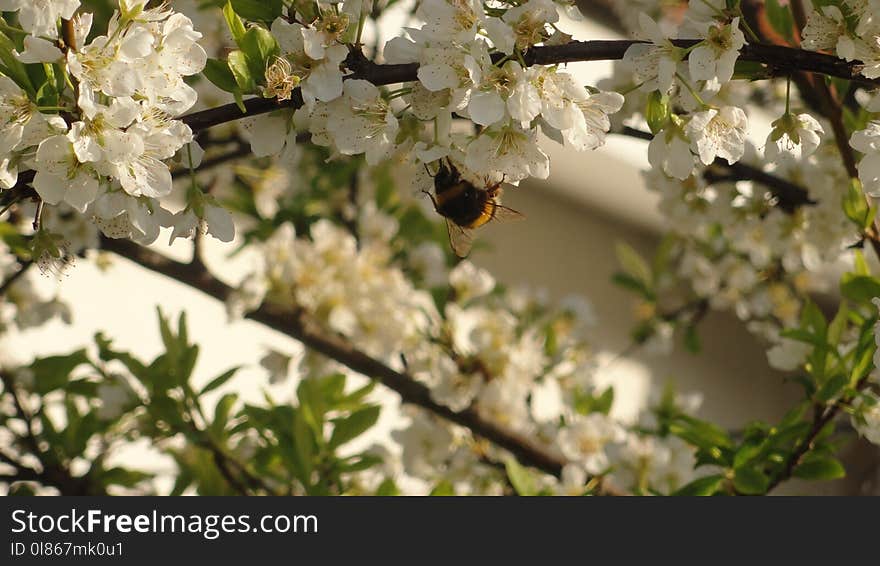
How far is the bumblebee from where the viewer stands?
0.73m

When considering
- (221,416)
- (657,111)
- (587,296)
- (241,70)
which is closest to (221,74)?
(241,70)

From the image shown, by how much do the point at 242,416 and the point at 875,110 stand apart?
813 millimetres

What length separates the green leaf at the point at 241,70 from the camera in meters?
0.54

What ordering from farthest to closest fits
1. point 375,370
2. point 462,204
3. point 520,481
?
point 375,370
point 520,481
point 462,204

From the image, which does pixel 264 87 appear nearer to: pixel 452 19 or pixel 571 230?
pixel 452 19

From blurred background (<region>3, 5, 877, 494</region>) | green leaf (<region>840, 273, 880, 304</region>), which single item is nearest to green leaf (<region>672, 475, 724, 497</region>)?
green leaf (<region>840, 273, 880, 304</region>)

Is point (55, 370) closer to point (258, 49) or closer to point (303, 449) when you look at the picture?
point (303, 449)

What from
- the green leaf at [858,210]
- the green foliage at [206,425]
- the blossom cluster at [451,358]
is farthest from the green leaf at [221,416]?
the green leaf at [858,210]

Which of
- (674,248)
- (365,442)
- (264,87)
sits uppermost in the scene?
(264,87)

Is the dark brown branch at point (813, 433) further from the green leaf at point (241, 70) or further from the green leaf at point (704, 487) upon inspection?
the green leaf at point (241, 70)

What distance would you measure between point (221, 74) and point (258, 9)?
1.9 inches

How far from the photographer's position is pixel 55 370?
118cm

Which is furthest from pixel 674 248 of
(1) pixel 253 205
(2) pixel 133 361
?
(2) pixel 133 361

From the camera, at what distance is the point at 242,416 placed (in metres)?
1.18
